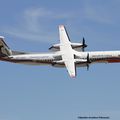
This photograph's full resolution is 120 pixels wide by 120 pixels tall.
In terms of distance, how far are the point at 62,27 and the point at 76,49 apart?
9276mm

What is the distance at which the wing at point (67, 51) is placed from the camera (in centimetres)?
12575

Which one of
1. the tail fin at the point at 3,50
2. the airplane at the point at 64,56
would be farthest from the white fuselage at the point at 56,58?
the tail fin at the point at 3,50

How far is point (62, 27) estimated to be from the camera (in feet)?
479

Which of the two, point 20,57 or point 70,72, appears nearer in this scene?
point 70,72

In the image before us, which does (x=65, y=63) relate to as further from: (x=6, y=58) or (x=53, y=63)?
(x=6, y=58)

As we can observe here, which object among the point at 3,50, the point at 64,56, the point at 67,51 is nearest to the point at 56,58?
the point at 64,56

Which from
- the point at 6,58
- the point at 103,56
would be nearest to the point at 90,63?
the point at 103,56

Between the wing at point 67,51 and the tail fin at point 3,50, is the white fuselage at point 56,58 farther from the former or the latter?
the tail fin at point 3,50

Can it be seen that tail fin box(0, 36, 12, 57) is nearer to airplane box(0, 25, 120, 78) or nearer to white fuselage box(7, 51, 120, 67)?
airplane box(0, 25, 120, 78)

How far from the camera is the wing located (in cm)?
12575

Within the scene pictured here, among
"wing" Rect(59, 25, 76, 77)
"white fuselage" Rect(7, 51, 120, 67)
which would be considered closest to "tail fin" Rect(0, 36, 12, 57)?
"white fuselage" Rect(7, 51, 120, 67)

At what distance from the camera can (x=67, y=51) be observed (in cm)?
13700

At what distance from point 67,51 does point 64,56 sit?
2931 mm

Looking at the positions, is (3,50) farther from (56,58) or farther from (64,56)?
(64,56)
